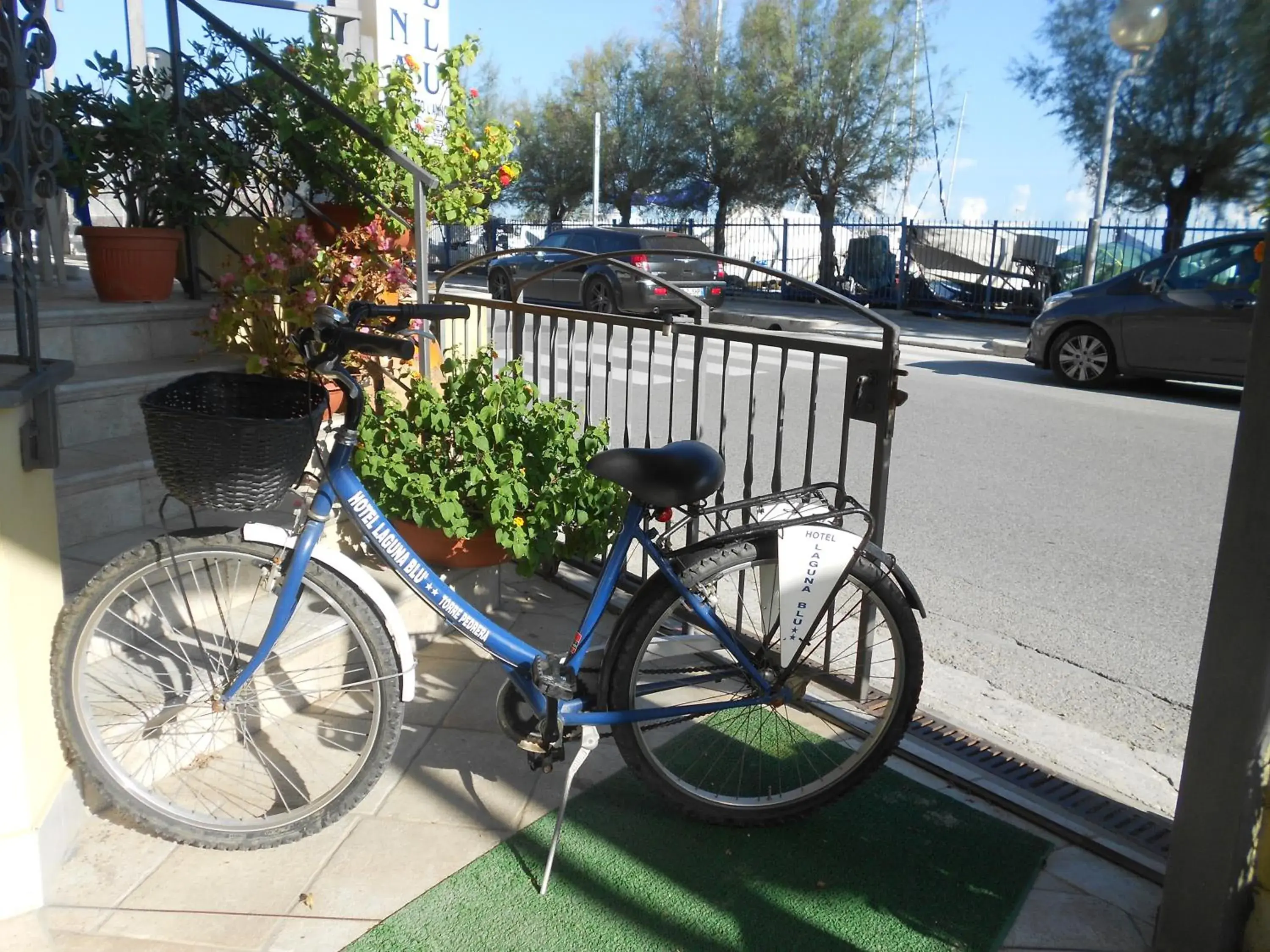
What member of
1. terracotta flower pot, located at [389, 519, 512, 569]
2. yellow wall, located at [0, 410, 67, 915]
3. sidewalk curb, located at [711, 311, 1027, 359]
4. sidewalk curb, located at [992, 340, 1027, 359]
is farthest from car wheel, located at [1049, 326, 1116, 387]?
yellow wall, located at [0, 410, 67, 915]

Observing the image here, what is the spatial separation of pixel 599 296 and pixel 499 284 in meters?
4.09

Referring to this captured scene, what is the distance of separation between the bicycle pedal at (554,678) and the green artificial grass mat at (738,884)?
378 mm

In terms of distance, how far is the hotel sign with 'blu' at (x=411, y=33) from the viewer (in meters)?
6.89

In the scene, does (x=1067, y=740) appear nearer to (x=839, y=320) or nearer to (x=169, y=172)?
(x=169, y=172)

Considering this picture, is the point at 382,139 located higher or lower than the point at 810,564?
higher

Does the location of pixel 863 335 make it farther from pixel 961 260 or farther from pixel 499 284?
pixel 499 284

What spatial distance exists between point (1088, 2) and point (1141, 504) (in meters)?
18.0

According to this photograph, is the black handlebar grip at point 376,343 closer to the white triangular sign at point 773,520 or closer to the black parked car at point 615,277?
the white triangular sign at point 773,520

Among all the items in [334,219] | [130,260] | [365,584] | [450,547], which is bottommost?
[450,547]

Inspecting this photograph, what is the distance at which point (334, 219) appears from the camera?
5539 millimetres

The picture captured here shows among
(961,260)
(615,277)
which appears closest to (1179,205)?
(961,260)

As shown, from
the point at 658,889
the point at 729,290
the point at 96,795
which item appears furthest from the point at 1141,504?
the point at 729,290

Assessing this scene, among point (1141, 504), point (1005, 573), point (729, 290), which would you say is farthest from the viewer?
point (729, 290)

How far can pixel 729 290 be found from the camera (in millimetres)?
21938
